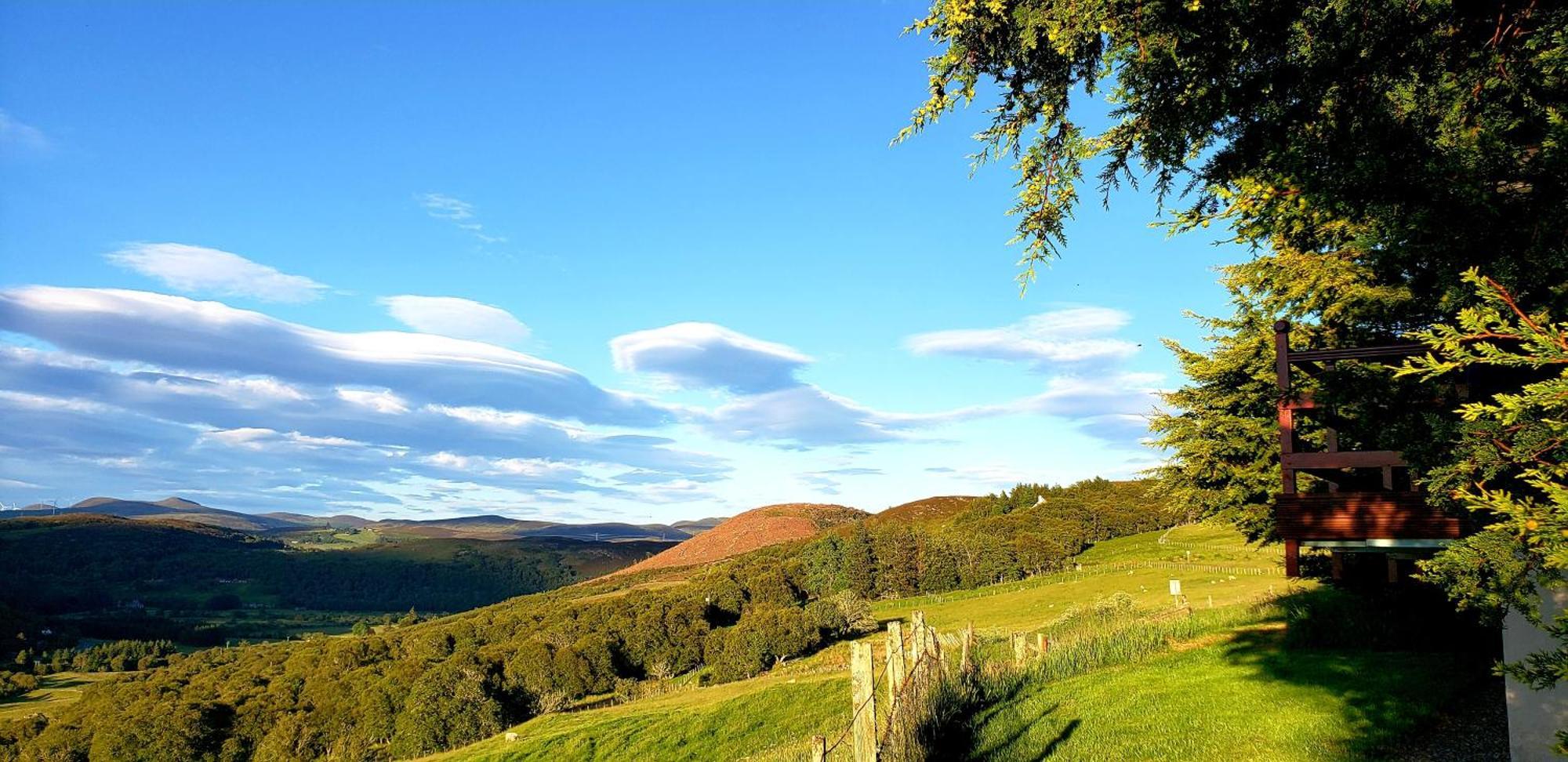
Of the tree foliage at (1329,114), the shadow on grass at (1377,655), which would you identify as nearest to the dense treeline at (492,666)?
the shadow on grass at (1377,655)

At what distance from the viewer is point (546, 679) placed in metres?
54.5

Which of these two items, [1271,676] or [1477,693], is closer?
[1477,693]

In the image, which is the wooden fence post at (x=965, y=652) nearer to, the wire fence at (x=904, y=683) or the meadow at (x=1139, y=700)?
the meadow at (x=1139, y=700)

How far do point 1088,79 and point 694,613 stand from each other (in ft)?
205

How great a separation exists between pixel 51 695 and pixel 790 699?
9983 cm

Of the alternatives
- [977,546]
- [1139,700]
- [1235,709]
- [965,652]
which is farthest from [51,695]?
[1235,709]

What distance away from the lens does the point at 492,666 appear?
56.1m

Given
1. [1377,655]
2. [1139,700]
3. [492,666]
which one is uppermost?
[1377,655]

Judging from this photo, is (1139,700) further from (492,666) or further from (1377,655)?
(492,666)

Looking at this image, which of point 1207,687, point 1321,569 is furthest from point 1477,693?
point 1321,569

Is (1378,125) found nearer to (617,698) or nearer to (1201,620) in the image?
(1201,620)

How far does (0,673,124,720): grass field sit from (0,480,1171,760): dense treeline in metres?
8.71

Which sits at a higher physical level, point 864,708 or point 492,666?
point 864,708

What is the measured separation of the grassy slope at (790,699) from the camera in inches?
1089
